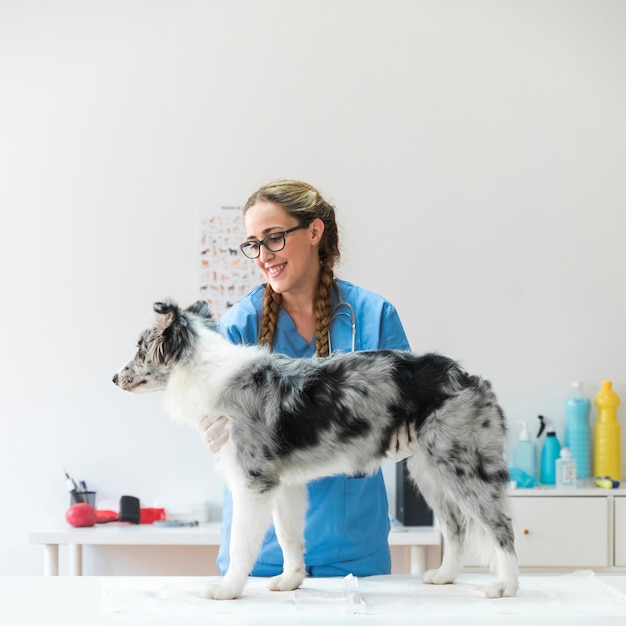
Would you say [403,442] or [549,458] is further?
[549,458]

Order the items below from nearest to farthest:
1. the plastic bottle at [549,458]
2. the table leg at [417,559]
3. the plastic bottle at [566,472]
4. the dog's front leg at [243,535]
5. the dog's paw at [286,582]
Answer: the dog's front leg at [243,535]
the dog's paw at [286,582]
the table leg at [417,559]
the plastic bottle at [566,472]
the plastic bottle at [549,458]

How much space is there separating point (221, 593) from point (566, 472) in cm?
276

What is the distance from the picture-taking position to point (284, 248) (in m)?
2.57

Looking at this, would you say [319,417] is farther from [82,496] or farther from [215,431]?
[82,496]

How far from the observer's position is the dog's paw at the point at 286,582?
2.28 metres

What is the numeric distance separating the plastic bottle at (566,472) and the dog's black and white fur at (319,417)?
2374mm

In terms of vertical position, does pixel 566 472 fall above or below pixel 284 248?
below

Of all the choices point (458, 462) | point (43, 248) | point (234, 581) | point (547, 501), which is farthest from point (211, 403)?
point (43, 248)

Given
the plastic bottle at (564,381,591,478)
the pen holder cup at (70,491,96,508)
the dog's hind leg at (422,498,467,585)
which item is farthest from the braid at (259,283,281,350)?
the plastic bottle at (564,381,591,478)

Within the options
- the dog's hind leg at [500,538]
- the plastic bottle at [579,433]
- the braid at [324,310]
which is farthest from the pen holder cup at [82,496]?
the dog's hind leg at [500,538]

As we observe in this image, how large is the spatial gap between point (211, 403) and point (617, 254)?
3.38 metres

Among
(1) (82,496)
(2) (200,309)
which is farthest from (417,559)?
(2) (200,309)

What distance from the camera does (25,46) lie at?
4785mm

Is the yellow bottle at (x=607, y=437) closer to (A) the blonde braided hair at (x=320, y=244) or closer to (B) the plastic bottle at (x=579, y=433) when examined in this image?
(B) the plastic bottle at (x=579, y=433)
